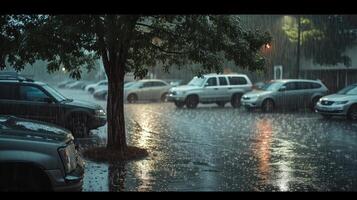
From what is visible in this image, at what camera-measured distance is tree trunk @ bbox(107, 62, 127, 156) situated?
→ 36.5 ft

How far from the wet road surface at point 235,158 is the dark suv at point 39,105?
0.94 m

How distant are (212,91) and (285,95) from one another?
14.2 ft

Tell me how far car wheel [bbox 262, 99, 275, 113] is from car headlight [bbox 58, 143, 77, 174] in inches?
712

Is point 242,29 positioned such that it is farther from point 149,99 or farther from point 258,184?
point 149,99

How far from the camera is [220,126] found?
17.9 m

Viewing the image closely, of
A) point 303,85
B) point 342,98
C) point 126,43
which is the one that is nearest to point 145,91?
point 303,85

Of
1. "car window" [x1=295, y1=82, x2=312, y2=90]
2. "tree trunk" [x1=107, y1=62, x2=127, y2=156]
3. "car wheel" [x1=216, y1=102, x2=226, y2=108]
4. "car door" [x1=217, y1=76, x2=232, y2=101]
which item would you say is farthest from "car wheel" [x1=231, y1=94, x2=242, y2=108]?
"tree trunk" [x1=107, y1=62, x2=127, y2=156]

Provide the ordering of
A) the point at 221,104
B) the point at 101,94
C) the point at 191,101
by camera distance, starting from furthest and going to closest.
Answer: the point at 101,94 < the point at 221,104 < the point at 191,101

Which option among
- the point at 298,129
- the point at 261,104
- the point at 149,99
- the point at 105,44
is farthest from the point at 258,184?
the point at 149,99

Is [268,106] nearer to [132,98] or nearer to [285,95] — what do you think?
[285,95]

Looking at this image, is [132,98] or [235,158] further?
[132,98]

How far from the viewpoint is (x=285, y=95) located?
24.1m

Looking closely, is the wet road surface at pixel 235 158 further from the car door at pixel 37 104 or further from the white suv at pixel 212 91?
the white suv at pixel 212 91
